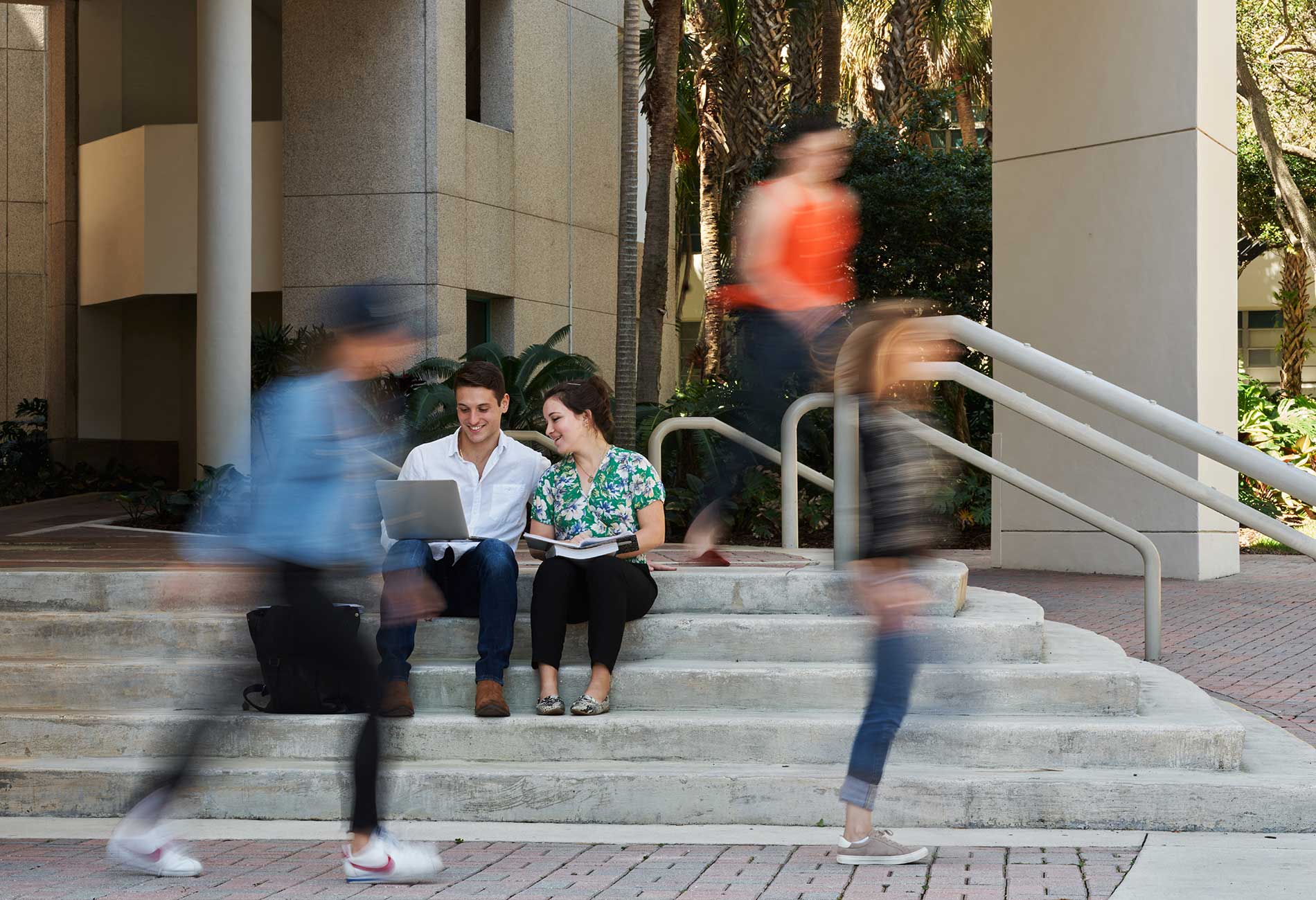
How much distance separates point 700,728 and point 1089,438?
2398mm

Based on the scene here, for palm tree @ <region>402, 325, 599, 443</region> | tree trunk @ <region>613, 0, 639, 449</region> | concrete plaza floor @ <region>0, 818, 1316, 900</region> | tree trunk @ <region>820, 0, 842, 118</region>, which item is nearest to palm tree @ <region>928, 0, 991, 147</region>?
tree trunk @ <region>820, 0, 842, 118</region>

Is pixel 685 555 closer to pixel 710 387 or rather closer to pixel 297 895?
pixel 297 895

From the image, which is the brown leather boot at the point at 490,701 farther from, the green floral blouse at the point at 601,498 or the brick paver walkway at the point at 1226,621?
the brick paver walkway at the point at 1226,621

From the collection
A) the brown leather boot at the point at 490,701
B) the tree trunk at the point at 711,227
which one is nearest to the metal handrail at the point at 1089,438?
the brown leather boot at the point at 490,701

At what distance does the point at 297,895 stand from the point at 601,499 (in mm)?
2062

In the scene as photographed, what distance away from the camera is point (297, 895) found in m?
3.95

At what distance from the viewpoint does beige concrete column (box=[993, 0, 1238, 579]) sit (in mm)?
11828

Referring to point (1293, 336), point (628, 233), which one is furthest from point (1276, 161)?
point (628, 233)

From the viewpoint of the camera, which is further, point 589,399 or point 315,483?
point 589,399

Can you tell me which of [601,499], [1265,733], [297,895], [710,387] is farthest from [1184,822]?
[710,387]

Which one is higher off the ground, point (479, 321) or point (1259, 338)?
point (1259, 338)

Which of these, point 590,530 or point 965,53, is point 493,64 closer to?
point 590,530

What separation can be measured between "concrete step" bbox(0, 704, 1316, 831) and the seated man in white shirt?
1.21ft

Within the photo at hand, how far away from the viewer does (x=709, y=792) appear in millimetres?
4754
